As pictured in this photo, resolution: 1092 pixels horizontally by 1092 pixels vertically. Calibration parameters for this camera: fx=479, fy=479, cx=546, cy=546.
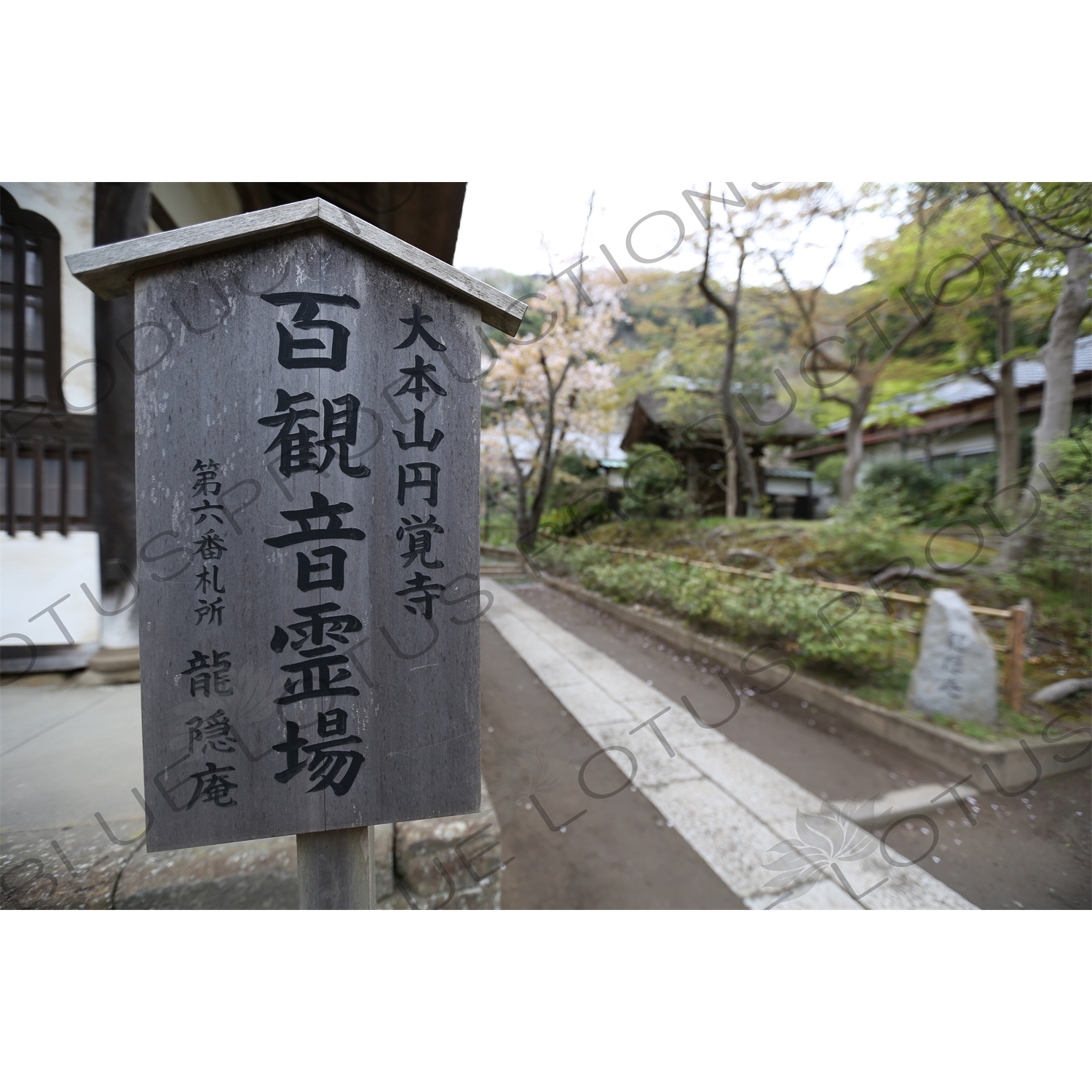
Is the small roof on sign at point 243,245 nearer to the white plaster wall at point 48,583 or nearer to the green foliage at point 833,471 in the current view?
the white plaster wall at point 48,583

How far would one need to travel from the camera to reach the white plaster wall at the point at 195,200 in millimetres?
3170

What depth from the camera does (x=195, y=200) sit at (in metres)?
3.53

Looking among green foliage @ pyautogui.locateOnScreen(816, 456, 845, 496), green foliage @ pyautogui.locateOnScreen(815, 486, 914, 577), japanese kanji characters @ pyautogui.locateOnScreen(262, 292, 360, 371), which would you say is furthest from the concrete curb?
green foliage @ pyautogui.locateOnScreen(816, 456, 845, 496)

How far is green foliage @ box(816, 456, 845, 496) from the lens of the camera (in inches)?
412

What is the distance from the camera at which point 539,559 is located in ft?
29.7

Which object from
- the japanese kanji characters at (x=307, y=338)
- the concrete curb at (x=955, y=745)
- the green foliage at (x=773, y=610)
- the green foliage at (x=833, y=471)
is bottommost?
the concrete curb at (x=955, y=745)

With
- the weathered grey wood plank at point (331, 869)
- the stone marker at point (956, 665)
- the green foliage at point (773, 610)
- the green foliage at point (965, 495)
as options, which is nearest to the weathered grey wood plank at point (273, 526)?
the weathered grey wood plank at point (331, 869)

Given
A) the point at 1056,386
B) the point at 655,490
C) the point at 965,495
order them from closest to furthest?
the point at 1056,386 → the point at 965,495 → the point at 655,490

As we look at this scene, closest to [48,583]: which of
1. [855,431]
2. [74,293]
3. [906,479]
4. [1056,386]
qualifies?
[74,293]

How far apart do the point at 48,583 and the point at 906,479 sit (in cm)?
1098

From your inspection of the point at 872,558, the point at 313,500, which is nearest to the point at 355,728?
the point at 313,500

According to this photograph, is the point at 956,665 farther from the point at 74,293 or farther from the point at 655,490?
the point at 74,293

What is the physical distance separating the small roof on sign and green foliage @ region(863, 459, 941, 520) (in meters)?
8.20

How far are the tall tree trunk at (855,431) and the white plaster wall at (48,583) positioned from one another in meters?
8.41
